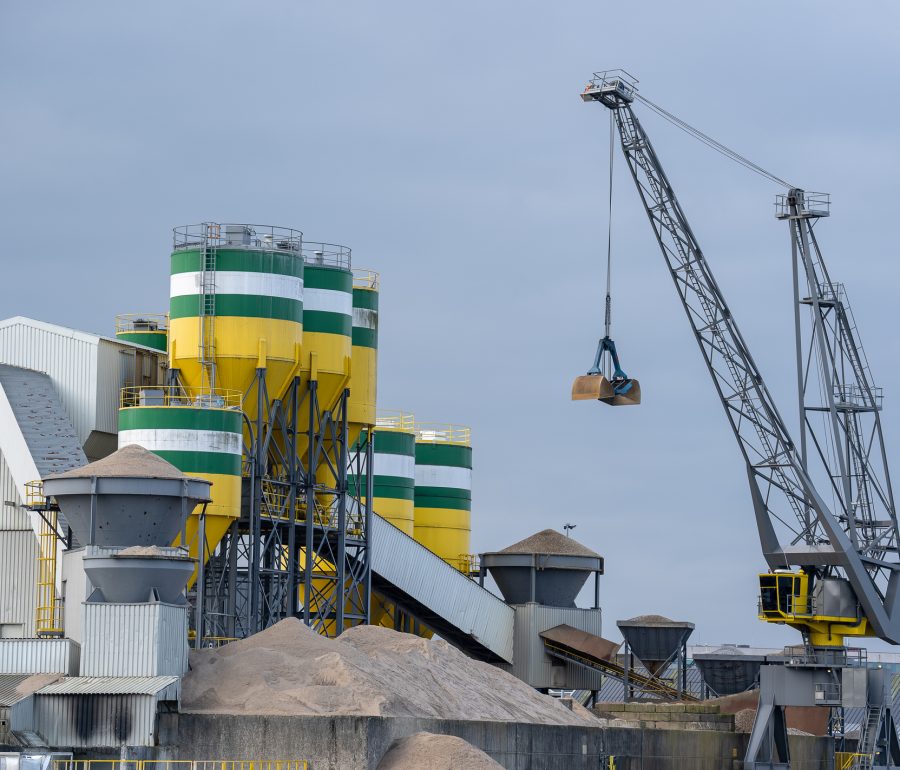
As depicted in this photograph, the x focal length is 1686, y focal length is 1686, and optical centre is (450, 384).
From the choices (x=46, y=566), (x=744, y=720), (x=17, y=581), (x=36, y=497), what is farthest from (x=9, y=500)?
(x=744, y=720)

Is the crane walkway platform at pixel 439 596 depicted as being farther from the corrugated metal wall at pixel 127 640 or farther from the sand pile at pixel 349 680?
the corrugated metal wall at pixel 127 640

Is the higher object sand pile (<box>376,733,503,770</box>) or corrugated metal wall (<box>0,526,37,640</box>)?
corrugated metal wall (<box>0,526,37,640</box>)

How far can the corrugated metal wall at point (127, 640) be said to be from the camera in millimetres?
40031

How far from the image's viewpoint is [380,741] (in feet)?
128

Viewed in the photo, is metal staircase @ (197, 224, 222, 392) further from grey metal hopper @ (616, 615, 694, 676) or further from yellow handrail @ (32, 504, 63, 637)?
grey metal hopper @ (616, 615, 694, 676)

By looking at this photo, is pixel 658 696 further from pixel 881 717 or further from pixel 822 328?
pixel 822 328

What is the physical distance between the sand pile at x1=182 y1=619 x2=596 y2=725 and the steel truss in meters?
5.80

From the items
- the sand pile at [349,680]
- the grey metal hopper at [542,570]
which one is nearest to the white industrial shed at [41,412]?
the sand pile at [349,680]

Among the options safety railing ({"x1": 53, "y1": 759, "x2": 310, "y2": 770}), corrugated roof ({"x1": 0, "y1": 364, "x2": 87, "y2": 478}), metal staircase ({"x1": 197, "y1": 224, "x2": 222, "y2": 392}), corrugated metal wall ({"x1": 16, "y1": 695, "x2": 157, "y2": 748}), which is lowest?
safety railing ({"x1": 53, "y1": 759, "x2": 310, "y2": 770})

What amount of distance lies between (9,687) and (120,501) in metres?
5.21

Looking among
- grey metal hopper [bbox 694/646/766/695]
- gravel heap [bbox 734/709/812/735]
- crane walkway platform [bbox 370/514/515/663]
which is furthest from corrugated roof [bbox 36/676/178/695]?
grey metal hopper [bbox 694/646/766/695]

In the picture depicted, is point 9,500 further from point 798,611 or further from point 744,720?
point 744,720

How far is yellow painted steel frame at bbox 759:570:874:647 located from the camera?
5919 centimetres

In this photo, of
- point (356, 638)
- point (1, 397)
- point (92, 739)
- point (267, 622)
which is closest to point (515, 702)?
point (356, 638)
